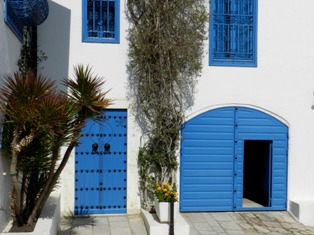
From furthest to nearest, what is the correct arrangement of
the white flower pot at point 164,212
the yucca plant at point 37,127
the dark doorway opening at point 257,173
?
the dark doorway opening at point 257,173
the white flower pot at point 164,212
the yucca plant at point 37,127

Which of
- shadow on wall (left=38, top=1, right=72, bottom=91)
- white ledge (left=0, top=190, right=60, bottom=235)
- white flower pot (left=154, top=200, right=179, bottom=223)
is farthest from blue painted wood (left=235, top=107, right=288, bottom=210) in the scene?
white ledge (left=0, top=190, right=60, bottom=235)

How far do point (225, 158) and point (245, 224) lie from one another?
66.0 inches

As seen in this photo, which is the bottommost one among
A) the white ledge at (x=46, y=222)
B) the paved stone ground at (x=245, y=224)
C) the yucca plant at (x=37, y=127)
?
the paved stone ground at (x=245, y=224)

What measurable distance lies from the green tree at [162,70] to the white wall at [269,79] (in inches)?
9.8

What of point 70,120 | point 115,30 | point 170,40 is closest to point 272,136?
point 170,40

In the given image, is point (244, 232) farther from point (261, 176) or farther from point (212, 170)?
point (261, 176)

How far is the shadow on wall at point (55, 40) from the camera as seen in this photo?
947 cm

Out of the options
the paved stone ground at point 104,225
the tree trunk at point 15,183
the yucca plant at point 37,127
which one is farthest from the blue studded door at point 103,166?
the tree trunk at point 15,183

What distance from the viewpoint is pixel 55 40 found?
374 inches

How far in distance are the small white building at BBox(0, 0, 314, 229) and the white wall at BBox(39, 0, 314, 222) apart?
2 cm

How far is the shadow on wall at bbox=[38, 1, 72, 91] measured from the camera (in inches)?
373

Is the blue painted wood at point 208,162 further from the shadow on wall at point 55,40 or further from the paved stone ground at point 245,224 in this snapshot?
the shadow on wall at point 55,40

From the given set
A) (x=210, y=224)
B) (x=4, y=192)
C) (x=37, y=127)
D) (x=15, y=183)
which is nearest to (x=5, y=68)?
(x=37, y=127)

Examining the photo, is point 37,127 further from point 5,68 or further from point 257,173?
point 257,173
